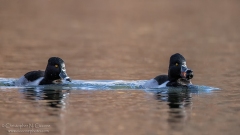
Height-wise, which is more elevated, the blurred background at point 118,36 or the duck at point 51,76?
the blurred background at point 118,36

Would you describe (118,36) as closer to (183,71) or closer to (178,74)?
(178,74)

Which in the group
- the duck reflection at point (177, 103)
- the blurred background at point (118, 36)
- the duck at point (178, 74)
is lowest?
the duck reflection at point (177, 103)

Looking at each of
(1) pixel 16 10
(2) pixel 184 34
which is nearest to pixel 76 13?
(1) pixel 16 10

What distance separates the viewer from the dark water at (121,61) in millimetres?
18547

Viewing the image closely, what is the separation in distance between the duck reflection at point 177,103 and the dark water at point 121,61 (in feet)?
0.08

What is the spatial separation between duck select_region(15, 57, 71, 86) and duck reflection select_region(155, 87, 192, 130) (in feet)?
10.7

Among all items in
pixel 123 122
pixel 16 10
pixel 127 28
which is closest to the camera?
pixel 123 122

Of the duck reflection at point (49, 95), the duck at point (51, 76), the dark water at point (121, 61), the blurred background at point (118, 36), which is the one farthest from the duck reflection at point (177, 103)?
the blurred background at point (118, 36)

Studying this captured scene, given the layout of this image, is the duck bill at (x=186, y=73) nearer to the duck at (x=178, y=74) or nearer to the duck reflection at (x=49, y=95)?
the duck at (x=178, y=74)

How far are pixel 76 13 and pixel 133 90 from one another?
38.7m

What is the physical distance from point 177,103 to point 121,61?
11.9 metres

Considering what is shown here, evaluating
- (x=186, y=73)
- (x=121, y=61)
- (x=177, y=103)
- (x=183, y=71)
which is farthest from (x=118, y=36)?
(x=177, y=103)

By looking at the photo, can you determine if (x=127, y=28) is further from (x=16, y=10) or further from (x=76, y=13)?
(x=16, y=10)

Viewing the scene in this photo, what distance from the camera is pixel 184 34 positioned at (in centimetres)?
4634
